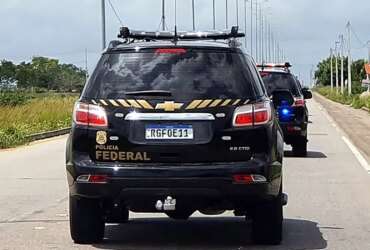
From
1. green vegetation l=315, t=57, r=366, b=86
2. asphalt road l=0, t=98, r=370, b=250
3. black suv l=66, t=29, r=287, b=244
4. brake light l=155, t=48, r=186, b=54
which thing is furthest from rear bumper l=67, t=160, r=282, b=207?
green vegetation l=315, t=57, r=366, b=86

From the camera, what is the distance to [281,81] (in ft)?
68.0

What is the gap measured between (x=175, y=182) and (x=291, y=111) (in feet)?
41.1

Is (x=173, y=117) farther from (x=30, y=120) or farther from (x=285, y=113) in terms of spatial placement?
(x=30, y=120)

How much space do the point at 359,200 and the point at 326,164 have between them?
20.4 ft

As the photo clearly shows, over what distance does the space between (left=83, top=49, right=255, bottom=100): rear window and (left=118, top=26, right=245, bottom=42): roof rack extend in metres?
0.75

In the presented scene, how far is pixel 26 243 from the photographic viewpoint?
350 inches

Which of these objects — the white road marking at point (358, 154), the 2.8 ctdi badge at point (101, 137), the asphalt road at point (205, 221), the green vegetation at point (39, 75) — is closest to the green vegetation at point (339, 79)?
the green vegetation at point (39, 75)

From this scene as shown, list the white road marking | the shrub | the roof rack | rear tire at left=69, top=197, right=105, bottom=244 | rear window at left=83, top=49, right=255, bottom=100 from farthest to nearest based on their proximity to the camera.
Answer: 1. the shrub
2. the white road marking
3. the roof rack
4. rear tire at left=69, top=197, right=105, bottom=244
5. rear window at left=83, top=49, right=255, bottom=100

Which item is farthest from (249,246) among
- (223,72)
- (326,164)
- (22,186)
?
(326,164)

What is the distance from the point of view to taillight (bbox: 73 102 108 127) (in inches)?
316

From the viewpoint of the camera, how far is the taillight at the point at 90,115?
26.3ft

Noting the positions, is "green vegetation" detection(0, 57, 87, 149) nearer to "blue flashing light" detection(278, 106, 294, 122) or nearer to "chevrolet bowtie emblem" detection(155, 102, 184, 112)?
"chevrolet bowtie emblem" detection(155, 102, 184, 112)

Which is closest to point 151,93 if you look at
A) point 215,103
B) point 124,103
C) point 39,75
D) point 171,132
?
point 124,103

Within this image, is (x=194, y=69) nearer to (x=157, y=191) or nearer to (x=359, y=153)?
(x=157, y=191)
